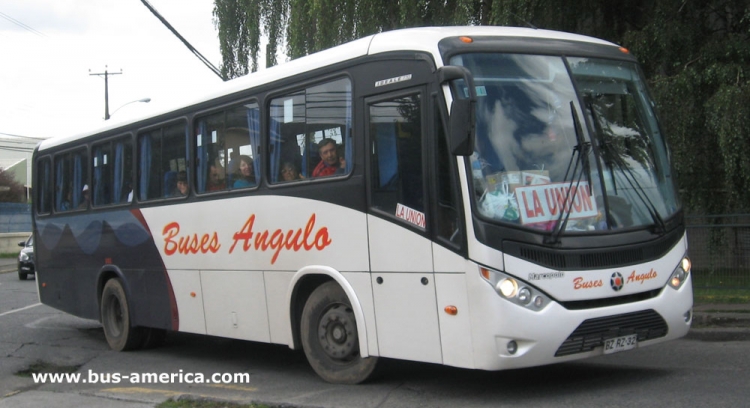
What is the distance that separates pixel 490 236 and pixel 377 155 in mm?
1536

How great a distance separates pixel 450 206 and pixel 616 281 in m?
1.45

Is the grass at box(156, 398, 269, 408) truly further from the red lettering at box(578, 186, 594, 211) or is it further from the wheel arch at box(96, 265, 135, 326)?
the wheel arch at box(96, 265, 135, 326)

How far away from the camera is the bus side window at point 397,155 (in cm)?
767

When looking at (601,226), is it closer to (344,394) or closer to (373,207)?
(373,207)

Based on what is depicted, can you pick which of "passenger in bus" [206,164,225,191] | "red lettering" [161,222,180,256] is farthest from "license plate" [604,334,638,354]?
"red lettering" [161,222,180,256]

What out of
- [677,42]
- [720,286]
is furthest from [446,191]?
[677,42]

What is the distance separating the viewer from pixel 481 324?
702 centimetres

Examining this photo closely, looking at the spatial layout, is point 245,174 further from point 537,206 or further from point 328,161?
point 537,206

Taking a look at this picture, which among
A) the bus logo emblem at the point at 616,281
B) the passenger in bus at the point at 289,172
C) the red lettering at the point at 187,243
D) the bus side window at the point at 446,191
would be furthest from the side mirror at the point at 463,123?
the red lettering at the point at 187,243

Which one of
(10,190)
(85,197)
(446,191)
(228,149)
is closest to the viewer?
(446,191)

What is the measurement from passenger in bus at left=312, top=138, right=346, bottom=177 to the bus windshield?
1672 mm

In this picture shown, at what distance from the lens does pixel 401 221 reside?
779 cm

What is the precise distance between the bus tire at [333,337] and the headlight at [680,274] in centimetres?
268

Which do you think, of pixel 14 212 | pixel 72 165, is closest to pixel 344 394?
pixel 72 165
